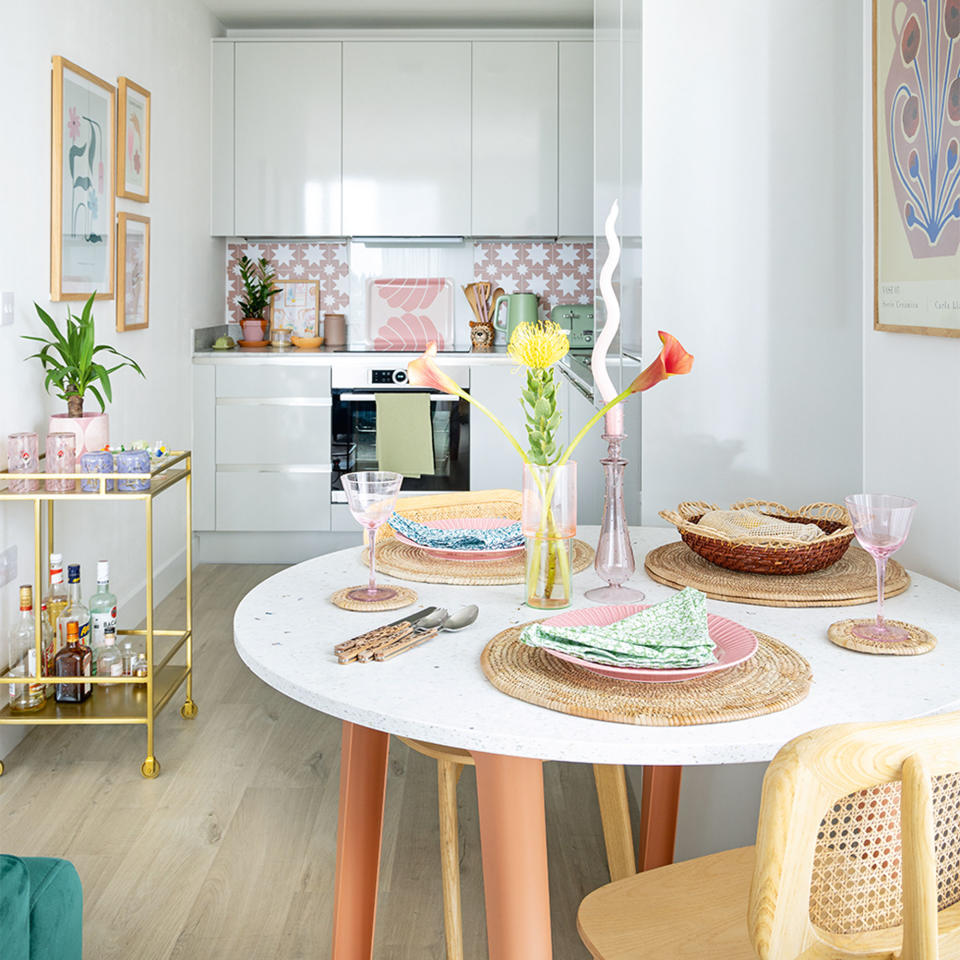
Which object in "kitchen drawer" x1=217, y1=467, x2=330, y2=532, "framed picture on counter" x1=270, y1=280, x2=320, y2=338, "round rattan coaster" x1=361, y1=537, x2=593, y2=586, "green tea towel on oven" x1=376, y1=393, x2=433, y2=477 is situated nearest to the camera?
"round rattan coaster" x1=361, y1=537, x2=593, y2=586

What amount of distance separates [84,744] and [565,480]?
195 centimetres

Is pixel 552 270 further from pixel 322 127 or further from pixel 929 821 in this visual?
pixel 929 821

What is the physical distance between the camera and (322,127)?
191 inches

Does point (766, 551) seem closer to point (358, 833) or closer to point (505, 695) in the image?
point (505, 695)

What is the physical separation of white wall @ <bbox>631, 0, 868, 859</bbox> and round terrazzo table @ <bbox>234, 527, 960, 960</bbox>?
872 millimetres

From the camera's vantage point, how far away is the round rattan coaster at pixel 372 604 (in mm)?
1420

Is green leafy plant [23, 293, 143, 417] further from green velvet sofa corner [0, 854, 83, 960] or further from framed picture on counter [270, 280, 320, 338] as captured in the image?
framed picture on counter [270, 280, 320, 338]

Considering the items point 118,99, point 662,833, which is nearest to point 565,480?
point 662,833

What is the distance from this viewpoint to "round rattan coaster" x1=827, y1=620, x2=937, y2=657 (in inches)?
48.8

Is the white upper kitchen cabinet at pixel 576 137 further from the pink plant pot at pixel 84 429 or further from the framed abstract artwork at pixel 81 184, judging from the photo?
the pink plant pot at pixel 84 429

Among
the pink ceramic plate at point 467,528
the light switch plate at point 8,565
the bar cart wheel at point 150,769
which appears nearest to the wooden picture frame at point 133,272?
the light switch plate at point 8,565

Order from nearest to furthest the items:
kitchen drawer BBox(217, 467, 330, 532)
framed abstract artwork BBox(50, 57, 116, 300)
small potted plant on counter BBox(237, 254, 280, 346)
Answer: framed abstract artwork BBox(50, 57, 116, 300) < kitchen drawer BBox(217, 467, 330, 532) < small potted plant on counter BBox(237, 254, 280, 346)

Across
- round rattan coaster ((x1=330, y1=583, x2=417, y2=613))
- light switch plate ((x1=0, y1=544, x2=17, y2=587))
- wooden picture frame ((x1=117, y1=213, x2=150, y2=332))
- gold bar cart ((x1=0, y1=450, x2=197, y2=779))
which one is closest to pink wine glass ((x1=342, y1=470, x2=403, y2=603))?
round rattan coaster ((x1=330, y1=583, x2=417, y2=613))

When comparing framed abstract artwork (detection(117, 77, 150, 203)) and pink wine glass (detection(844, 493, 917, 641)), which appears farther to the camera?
framed abstract artwork (detection(117, 77, 150, 203))
